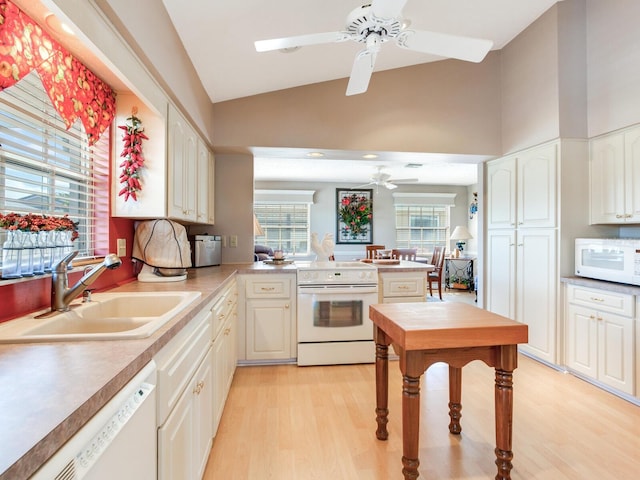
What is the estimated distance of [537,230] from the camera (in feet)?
10.0

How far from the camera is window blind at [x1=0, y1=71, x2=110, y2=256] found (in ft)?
4.12

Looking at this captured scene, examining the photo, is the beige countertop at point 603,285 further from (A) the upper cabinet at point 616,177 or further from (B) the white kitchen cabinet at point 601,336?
(A) the upper cabinet at point 616,177

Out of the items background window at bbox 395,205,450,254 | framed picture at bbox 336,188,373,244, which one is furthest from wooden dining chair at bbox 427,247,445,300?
framed picture at bbox 336,188,373,244

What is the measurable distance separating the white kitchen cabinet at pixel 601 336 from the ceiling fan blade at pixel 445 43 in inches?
79.9

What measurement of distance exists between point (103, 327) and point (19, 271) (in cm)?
37

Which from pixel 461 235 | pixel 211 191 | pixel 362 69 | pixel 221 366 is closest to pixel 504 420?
pixel 221 366

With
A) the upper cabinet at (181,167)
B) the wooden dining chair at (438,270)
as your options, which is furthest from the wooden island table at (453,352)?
the wooden dining chair at (438,270)

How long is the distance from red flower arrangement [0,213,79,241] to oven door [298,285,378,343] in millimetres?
1826

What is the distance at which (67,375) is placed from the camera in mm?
742

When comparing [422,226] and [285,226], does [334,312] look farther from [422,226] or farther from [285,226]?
[422,226]

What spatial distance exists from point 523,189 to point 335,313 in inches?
86.8

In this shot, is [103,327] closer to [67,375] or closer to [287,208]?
[67,375]

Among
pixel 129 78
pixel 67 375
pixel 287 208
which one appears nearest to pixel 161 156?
pixel 129 78

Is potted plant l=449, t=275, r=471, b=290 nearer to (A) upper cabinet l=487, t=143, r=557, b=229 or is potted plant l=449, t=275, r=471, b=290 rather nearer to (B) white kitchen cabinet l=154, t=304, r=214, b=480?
(A) upper cabinet l=487, t=143, r=557, b=229
